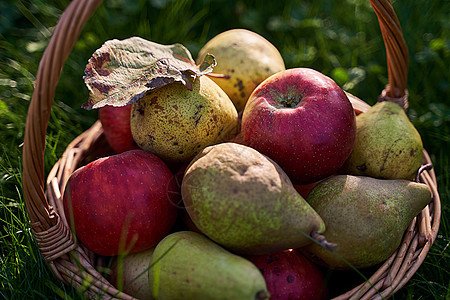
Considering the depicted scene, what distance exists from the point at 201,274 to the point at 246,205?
277 mm

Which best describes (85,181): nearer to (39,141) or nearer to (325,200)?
(39,141)

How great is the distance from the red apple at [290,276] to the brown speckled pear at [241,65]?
91 centimetres

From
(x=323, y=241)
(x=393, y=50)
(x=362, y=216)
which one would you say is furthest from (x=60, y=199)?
(x=393, y=50)

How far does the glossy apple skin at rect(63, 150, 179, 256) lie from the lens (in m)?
1.68

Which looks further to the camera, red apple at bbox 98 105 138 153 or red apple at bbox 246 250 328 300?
red apple at bbox 98 105 138 153

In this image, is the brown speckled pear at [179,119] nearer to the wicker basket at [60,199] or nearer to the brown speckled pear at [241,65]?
the brown speckled pear at [241,65]

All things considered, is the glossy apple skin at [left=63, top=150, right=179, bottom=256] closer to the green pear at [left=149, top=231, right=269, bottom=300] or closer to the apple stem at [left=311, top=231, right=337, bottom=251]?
the green pear at [left=149, top=231, right=269, bottom=300]

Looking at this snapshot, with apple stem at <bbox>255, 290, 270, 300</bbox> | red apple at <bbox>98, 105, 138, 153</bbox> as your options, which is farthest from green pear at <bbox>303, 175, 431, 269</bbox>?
red apple at <bbox>98, 105, 138, 153</bbox>

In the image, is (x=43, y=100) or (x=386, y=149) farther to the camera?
(x=386, y=149)

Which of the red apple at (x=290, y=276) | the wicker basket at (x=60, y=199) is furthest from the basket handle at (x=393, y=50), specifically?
the red apple at (x=290, y=276)

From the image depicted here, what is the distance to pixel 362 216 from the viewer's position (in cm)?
161

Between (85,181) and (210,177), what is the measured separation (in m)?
0.56

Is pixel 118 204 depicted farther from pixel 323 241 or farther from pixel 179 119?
pixel 323 241

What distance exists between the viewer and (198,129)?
1.85 metres
